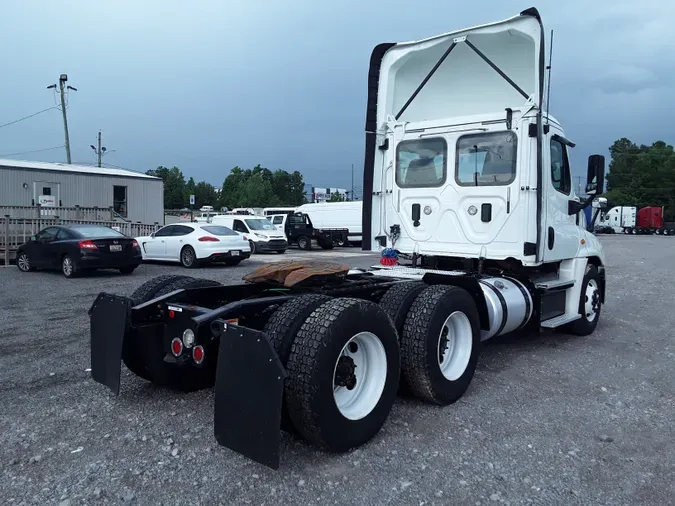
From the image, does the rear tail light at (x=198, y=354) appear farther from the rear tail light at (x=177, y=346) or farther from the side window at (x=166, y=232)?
the side window at (x=166, y=232)

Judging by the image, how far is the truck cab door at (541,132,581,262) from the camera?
645 cm

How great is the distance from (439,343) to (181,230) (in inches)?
546

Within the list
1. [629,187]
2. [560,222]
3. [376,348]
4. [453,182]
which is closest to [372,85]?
[453,182]

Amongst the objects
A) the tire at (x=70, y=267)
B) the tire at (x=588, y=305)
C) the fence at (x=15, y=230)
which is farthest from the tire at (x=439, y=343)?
the fence at (x=15, y=230)

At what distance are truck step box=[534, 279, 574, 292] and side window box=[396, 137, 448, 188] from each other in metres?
1.72

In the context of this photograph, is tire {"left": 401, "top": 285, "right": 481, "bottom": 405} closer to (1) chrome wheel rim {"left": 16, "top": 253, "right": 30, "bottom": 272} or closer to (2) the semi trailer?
(2) the semi trailer

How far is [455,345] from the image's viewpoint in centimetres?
509

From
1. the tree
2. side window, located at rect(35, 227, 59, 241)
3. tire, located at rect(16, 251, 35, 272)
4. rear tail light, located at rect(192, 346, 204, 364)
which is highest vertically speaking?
the tree

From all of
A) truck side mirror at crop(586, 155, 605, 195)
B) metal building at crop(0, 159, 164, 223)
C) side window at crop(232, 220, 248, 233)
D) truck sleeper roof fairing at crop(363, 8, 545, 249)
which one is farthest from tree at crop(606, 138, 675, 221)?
truck sleeper roof fairing at crop(363, 8, 545, 249)

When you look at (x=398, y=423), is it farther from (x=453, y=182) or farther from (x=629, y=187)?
(x=629, y=187)

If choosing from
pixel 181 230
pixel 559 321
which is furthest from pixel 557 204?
pixel 181 230

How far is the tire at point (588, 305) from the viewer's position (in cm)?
736

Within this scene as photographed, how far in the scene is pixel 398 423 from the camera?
4.29 meters

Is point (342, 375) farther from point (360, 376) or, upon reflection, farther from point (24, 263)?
point (24, 263)
